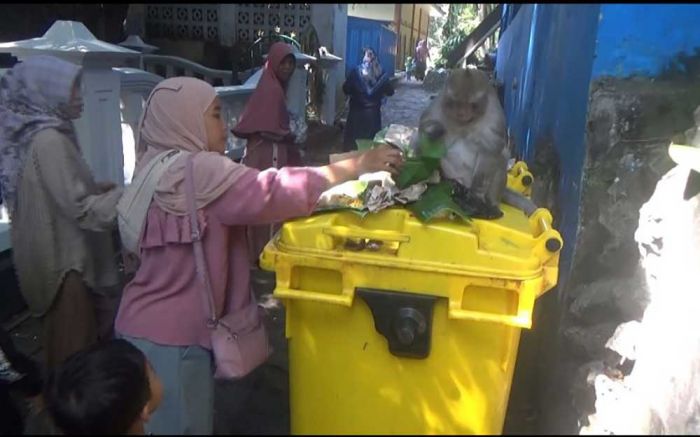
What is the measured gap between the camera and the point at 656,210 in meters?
2.64

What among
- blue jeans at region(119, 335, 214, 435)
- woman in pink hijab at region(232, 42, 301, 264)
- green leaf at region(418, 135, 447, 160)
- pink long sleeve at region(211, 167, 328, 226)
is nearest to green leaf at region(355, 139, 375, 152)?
green leaf at region(418, 135, 447, 160)

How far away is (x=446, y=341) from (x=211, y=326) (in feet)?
2.38

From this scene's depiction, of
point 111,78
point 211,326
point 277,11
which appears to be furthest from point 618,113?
point 277,11

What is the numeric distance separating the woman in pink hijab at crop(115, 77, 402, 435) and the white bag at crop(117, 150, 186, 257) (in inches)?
0.8

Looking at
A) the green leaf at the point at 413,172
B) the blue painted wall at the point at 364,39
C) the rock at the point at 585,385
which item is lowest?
the rock at the point at 585,385

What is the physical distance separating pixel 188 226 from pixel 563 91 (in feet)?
7.77

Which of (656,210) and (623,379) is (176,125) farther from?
(623,379)

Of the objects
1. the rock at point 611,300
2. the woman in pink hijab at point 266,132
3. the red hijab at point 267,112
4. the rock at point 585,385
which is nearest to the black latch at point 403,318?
the rock at point 585,385

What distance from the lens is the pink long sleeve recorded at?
1.94 m

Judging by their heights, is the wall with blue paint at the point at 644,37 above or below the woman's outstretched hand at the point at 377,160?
above

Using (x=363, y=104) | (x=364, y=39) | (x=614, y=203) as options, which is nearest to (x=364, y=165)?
(x=614, y=203)

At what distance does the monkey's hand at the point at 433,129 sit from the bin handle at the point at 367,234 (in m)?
0.64

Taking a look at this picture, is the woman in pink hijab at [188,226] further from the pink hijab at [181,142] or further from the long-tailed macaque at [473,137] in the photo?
the long-tailed macaque at [473,137]

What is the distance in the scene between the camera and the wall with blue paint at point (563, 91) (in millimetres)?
3006
